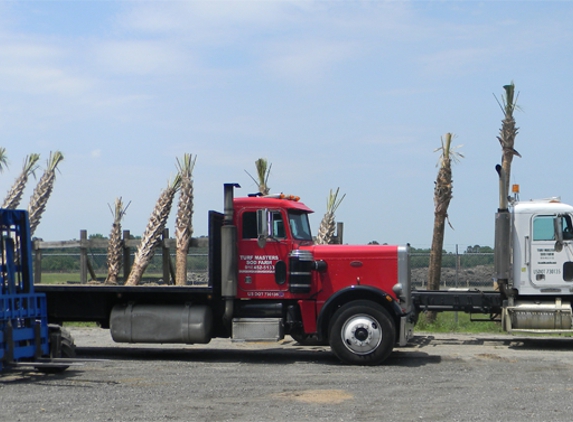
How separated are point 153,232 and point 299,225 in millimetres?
8559

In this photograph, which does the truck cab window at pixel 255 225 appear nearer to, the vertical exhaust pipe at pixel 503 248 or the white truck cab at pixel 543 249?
the vertical exhaust pipe at pixel 503 248

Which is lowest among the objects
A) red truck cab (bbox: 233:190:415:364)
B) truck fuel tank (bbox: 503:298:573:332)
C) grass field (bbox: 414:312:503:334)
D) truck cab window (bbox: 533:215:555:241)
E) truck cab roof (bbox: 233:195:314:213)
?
grass field (bbox: 414:312:503:334)

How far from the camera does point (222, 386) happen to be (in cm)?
1113

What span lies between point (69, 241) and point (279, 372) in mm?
11368

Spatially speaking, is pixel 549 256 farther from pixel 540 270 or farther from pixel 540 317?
pixel 540 317

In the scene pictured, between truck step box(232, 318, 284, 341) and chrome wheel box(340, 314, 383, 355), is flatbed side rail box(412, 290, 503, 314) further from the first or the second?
truck step box(232, 318, 284, 341)

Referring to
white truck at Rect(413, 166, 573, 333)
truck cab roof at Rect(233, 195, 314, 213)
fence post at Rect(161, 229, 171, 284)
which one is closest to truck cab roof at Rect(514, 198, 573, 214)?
white truck at Rect(413, 166, 573, 333)

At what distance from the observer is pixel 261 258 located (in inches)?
546

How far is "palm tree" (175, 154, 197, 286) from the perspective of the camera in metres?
20.4

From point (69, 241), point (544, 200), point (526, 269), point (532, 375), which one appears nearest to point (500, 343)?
point (526, 269)

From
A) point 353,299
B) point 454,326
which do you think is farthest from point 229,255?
point 454,326

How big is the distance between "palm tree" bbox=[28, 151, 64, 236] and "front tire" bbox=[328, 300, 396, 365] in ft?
52.8

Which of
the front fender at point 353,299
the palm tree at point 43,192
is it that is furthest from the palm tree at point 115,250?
the front fender at point 353,299

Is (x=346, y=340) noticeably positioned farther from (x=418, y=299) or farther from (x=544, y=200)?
(x=544, y=200)
